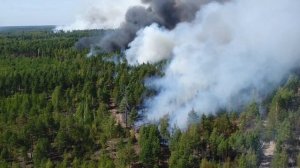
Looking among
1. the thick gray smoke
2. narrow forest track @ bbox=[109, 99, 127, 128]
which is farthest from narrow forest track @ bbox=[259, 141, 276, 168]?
the thick gray smoke

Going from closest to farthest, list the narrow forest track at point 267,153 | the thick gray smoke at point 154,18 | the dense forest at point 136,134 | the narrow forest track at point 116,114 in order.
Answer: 1. the dense forest at point 136,134
2. the narrow forest track at point 267,153
3. the narrow forest track at point 116,114
4. the thick gray smoke at point 154,18

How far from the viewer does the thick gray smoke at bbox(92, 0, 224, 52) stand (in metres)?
156

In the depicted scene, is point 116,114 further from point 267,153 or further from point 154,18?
point 154,18

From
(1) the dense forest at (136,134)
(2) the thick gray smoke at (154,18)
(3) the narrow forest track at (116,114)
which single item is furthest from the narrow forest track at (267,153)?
(2) the thick gray smoke at (154,18)

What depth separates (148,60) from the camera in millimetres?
137625

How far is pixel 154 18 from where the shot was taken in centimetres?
15738

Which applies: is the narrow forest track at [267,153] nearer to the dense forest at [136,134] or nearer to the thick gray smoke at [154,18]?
the dense forest at [136,134]

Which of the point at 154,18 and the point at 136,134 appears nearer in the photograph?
the point at 136,134

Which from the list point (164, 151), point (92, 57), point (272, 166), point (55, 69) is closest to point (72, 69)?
point (55, 69)

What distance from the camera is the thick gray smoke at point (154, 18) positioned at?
6127 inches

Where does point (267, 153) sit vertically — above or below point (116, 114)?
below

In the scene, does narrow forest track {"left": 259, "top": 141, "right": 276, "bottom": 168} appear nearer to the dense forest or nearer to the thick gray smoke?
the dense forest

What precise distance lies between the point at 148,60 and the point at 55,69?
29748 millimetres

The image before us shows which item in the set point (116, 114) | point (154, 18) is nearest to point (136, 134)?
point (116, 114)
